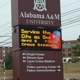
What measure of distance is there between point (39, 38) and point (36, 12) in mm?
1877

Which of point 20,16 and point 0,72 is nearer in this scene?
point 20,16

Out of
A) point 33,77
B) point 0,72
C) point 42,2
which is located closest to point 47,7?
point 42,2

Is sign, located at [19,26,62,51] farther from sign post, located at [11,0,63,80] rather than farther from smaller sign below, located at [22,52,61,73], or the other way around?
smaller sign below, located at [22,52,61,73]

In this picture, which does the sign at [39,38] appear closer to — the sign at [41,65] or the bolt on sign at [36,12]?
the sign at [41,65]

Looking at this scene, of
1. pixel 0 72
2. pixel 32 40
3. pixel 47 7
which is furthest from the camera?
pixel 0 72

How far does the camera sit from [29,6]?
735 inches

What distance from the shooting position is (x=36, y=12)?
18844 millimetres

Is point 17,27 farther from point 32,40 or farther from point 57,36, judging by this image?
point 57,36

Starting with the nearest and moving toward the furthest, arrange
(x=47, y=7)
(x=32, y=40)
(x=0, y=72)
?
(x=32, y=40)
(x=47, y=7)
(x=0, y=72)

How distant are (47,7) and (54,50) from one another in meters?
2.84

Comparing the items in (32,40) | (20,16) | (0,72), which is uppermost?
(20,16)

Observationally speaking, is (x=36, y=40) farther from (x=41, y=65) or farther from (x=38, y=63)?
(x=41, y=65)

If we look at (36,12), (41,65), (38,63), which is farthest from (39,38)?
(36,12)

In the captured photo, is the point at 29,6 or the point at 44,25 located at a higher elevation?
the point at 29,6
